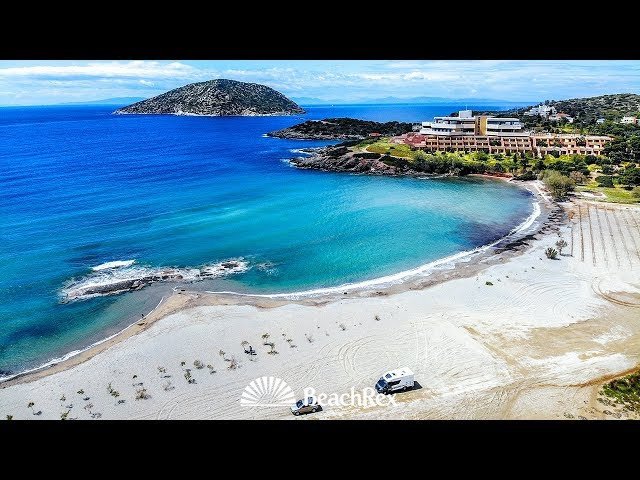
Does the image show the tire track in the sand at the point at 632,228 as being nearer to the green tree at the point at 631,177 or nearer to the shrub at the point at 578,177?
the green tree at the point at 631,177

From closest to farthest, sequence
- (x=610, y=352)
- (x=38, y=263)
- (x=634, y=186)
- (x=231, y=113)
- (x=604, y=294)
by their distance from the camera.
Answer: (x=610, y=352)
(x=604, y=294)
(x=38, y=263)
(x=634, y=186)
(x=231, y=113)

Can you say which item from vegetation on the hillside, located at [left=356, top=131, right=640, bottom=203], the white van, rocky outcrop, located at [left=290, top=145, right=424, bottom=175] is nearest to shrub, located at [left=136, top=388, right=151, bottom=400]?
the white van

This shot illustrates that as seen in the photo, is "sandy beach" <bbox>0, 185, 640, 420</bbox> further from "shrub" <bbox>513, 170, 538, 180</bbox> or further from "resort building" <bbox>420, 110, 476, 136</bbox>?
"resort building" <bbox>420, 110, 476, 136</bbox>

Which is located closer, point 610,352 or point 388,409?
point 388,409

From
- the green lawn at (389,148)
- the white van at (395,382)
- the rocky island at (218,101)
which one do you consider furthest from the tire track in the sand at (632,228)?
the rocky island at (218,101)

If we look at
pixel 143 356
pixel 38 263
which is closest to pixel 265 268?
pixel 143 356

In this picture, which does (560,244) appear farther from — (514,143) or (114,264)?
(514,143)
